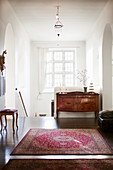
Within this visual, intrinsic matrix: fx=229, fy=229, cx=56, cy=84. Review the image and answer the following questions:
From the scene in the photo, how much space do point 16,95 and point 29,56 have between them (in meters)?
3.44

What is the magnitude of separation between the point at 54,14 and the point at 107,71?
2.35 metres

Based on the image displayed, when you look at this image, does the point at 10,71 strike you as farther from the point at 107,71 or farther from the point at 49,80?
the point at 49,80

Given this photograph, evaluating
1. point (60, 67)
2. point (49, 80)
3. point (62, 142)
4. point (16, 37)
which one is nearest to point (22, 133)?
point (62, 142)

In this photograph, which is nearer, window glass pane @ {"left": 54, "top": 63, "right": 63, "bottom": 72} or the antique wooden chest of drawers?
the antique wooden chest of drawers

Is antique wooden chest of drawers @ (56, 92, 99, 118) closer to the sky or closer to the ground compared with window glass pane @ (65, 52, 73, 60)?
closer to the ground

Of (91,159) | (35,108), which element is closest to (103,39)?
(91,159)

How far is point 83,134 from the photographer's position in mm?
4941

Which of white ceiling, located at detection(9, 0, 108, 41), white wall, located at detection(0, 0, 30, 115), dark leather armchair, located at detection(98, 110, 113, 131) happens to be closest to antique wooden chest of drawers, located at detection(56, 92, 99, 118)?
white wall, located at detection(0, 0, 30, 115)

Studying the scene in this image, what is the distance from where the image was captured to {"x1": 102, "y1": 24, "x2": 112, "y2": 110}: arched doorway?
683 centimetres

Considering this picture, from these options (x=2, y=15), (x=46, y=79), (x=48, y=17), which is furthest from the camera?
(x=46, y=79)

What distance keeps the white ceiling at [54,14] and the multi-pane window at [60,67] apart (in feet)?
5.72

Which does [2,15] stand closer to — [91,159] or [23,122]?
[23,122]

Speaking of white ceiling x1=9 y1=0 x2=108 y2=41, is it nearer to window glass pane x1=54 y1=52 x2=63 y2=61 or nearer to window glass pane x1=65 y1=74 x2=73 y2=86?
window glass pane x1=54 y1=52 x2=63 y2=61

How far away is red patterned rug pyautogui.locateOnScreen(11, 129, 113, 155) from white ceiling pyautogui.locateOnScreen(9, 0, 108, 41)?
328cm
